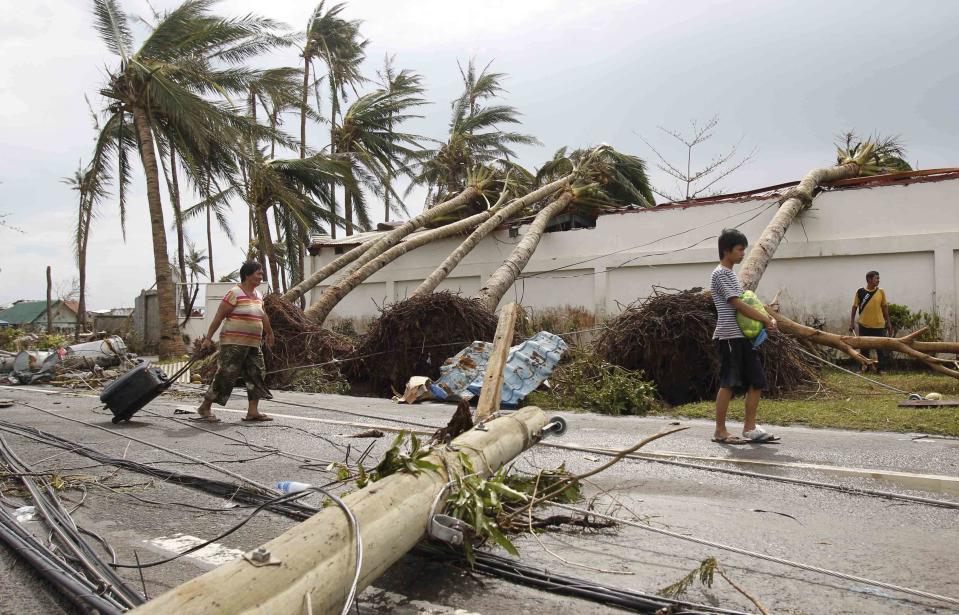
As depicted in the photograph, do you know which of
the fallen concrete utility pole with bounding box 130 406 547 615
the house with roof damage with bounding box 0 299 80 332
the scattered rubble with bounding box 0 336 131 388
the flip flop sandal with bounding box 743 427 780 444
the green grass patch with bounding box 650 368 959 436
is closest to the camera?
the fallen concrete utility pole with bounding box 130 406 547 615

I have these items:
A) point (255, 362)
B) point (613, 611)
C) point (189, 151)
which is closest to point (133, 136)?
point (189, 151)

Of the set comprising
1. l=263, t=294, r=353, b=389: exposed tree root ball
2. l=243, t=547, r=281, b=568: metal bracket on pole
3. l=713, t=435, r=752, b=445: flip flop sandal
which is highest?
l=263, t=294, r=353, b=389: exposed tree root ball

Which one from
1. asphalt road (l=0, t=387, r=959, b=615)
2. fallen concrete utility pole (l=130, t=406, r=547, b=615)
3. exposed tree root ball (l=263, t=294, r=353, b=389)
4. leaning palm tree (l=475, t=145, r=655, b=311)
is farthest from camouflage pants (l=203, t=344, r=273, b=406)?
leaning palm tree (l=475, t=145, r=655, b=311)

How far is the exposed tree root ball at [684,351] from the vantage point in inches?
372

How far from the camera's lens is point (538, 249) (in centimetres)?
1717

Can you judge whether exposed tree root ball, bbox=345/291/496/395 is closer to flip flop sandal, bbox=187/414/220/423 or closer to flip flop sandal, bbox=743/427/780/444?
flip flop sandal, bbox=187/414/220/423

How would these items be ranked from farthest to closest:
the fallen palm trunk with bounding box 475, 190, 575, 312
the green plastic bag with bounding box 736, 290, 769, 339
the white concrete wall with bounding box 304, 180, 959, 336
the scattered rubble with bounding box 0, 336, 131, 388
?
the scattered rubble with bounding box 0, 336, 131, 388 < the fallen palm trunk with bounding box 475, 190, 575, 312 < the white concrete wall with bounding box 304, 180, 959, 336 < the green plastic bag with bounding box 736, 290, 769, 339

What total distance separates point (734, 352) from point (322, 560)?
4.65 meters

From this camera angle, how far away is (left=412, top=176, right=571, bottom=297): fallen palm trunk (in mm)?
16203

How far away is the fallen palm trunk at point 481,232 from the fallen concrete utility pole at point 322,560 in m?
12.7

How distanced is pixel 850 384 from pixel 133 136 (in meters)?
18.5

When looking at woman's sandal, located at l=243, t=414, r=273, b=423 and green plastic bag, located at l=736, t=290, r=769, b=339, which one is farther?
woman's sandal, located at l=243, t=414, r=273, b=423

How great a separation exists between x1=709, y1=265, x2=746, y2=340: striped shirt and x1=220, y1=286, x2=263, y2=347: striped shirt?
4.71 meters

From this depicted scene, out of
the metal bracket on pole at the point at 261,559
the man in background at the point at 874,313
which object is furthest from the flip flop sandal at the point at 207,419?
the man in background at the point at 874,313
